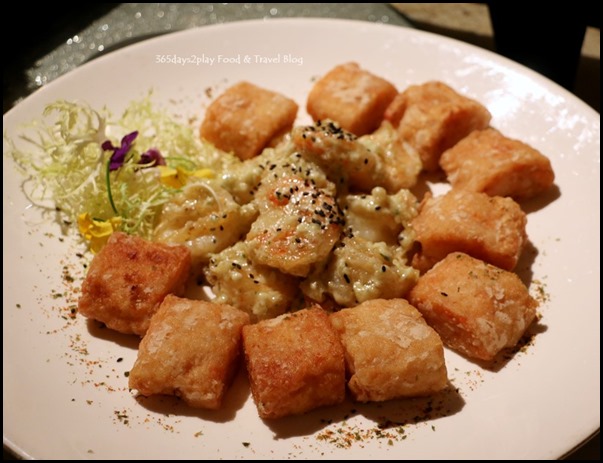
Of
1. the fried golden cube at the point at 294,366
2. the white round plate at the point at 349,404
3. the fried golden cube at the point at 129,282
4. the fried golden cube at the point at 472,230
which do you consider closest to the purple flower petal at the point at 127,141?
the white round plate at the point at 349,404

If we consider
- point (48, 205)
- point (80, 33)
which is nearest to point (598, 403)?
point (48, 205)

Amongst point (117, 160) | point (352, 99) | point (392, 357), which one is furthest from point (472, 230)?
point (117, 160)

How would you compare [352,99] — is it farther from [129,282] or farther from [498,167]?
[129,282]

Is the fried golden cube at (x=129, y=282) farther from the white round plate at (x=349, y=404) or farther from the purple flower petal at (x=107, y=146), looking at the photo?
the purple flower petal at (x=107, y=146)

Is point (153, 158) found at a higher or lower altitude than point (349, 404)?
higher

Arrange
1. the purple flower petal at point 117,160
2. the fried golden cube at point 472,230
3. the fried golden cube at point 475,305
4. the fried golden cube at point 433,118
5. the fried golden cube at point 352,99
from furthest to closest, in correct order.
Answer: the fried golden cube at point 352,99
the fried golden cube at point 433,118
the purple flower petal at point 117,160
the fried golden cube at point 472,230
the fried golden cube at point 475,305

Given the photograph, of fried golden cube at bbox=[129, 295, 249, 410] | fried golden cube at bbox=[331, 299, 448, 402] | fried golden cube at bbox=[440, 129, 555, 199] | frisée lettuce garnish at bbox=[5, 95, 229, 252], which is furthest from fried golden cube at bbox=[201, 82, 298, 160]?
fried golden cube at bbox=[331, 299, 448, 402]
